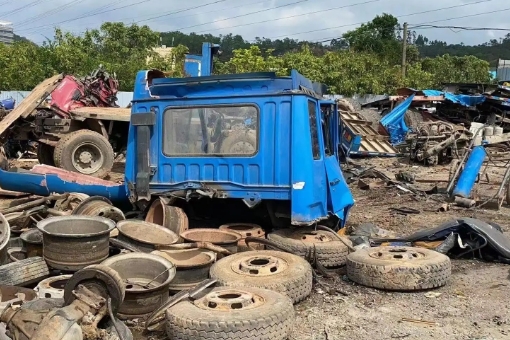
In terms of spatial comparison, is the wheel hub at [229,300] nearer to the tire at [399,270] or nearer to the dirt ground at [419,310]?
the dirt ground at [419,310]

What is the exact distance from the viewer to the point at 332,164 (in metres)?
5.98

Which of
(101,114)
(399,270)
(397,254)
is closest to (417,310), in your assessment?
(399,270)

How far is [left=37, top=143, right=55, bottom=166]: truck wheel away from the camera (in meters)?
12.0

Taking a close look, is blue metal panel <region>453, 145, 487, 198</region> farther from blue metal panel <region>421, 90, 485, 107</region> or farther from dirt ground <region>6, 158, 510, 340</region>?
blue metal panel <region>421, 90, 485, 107</region>

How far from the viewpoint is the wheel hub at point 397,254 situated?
5070 millimetres

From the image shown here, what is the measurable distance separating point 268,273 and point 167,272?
33.3 inches

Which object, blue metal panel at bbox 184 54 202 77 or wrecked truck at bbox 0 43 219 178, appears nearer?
blue metal panel at bbox 184 54 202 77

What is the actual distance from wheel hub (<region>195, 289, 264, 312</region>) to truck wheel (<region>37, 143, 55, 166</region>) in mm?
8967

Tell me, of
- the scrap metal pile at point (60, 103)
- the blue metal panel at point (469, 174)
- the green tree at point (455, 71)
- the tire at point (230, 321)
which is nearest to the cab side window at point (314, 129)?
the tire at point (230, 321)

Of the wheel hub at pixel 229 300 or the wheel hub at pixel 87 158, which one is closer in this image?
the wheel hub at pixel 229 300

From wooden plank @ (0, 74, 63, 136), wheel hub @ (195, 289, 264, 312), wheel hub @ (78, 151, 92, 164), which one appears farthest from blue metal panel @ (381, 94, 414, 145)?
wheel hub @ (195, 289, 264, 312)

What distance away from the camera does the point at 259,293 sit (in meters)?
4.13

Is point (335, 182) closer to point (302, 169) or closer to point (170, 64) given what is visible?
point (302, 169)

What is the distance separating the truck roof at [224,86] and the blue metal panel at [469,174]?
4822mm
